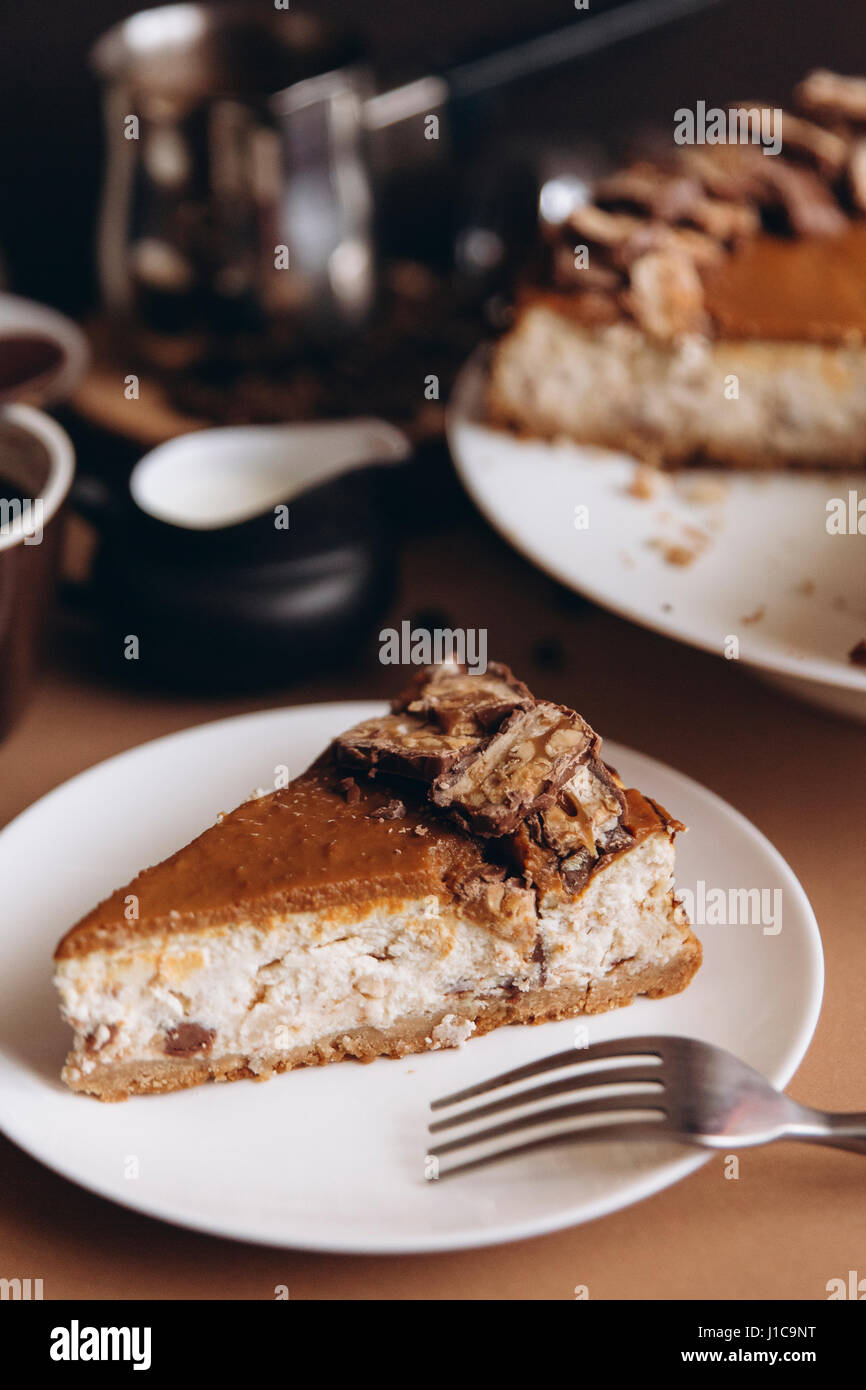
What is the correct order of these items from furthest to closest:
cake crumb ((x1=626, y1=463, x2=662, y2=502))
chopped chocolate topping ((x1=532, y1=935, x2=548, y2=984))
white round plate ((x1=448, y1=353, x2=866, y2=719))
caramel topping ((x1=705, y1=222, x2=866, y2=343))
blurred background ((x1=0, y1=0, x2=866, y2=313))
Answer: blurred background ((x1=0, y1=0, x2=866, y2=313)) → caramel topping ((x1=705, y1=222, x2=866, y2=343)) → cake crumb ((x1=626, y1=463, x2=662, y2=502)) → white round plate ((x1=448, y1=353, x2=866, y2=719)) → chopped chocolate topping ((x1=532, y1=935, x2=548, y2=984))

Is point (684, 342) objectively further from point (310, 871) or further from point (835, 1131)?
point (835, 1131)

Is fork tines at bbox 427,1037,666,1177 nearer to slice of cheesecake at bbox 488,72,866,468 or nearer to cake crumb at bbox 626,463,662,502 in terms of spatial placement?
cake crumb at bbox 626,463,662,502

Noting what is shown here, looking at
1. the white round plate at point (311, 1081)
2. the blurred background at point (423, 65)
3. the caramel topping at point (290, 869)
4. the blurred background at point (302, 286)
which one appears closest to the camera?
the white round plate at point (311, 1081)

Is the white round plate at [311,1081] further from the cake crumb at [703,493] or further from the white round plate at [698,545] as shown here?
the cake crumb at [703,493]

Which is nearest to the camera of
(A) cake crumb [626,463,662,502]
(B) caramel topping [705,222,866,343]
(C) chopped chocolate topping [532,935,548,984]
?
(C) chopped chocolate topping [532,935,548,984]

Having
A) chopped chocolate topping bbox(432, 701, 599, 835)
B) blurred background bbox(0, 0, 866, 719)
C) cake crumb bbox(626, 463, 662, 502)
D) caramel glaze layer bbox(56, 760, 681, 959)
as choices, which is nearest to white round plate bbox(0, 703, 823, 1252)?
caramel glaze layer bbox(56, 760, 681, 959)

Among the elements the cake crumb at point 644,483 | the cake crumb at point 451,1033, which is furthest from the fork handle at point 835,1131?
the cake crumb at point 644,483

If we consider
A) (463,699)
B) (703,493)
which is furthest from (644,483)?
(463,699)

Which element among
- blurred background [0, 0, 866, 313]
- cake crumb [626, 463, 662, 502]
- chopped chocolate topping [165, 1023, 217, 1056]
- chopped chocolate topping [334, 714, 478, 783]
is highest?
blurred background [0, 0, 866, 313]

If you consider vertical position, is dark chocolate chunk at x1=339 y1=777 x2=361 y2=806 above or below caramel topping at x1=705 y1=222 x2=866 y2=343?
below
